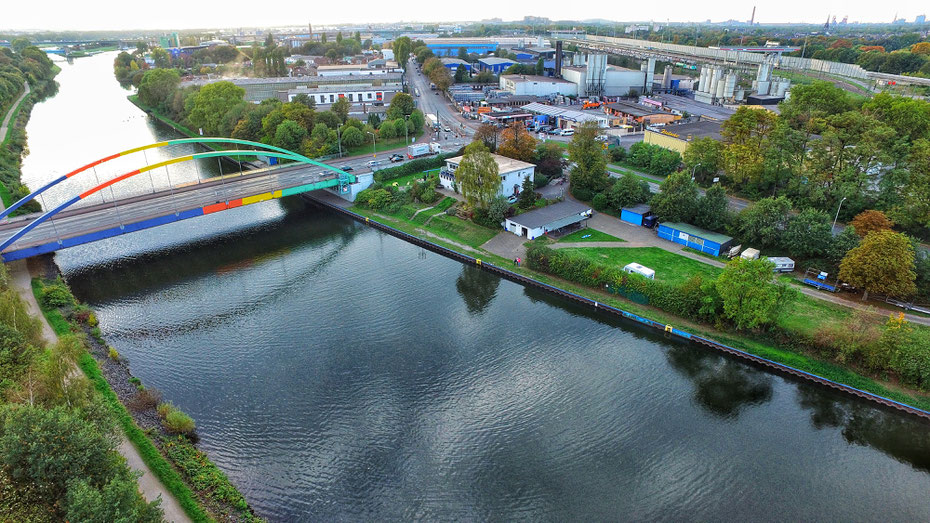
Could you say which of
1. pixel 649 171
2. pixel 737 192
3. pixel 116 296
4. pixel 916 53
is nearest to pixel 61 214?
pixel 116 296

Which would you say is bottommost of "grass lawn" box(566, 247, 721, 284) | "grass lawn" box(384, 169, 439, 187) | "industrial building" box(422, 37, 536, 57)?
"grass lawn" box(566, 247, 721, 284)

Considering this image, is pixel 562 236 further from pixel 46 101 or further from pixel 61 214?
pixel 46 101

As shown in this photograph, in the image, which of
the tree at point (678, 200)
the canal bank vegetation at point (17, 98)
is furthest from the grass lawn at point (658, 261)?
the canal bank vegetation at point (17, 98)

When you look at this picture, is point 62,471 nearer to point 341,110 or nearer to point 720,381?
point 720,381

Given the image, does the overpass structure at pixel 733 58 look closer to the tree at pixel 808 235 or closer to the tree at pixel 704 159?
the tree at pixel 704 159

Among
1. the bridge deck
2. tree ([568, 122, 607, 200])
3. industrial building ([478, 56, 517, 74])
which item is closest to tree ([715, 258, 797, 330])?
→ tree ([568, 122, 607, 200])

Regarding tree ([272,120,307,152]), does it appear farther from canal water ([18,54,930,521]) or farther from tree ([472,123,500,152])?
canal water ([18,54,930,521])
